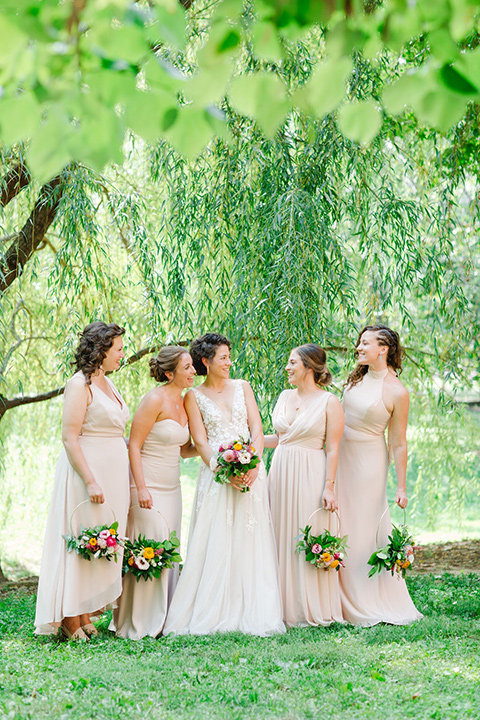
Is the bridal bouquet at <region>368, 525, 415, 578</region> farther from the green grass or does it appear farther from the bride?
the bride

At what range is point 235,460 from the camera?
181 inches

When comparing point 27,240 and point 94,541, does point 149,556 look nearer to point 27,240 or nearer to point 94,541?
point 94,541

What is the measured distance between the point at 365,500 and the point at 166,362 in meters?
1.61

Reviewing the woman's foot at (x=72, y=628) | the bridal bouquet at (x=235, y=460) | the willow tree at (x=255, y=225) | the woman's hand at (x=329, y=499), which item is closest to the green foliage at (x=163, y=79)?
the willow tree at (x=255, y=225)

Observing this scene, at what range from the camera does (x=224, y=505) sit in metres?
4.80

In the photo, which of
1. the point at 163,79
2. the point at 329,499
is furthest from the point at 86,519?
the point at 163,79

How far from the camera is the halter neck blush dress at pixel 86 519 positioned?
4473mm

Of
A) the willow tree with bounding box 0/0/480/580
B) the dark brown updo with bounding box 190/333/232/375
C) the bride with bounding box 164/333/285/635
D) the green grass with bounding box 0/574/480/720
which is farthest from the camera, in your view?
the willow tree with bounding box 0/0/480/580

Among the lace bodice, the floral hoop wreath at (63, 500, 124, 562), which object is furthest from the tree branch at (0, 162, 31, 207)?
the floral hoop wreath at (63, 500, 124, 562)

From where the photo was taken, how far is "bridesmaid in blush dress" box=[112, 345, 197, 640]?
4.74 metres

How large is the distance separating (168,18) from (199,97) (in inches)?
7.3

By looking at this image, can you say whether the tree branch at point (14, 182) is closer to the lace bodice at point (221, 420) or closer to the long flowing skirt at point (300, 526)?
the lace bodice at point (221, 420)

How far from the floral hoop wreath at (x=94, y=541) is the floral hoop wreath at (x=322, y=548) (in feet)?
3.86

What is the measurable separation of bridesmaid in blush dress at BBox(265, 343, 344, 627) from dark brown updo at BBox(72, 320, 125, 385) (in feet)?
3.92
